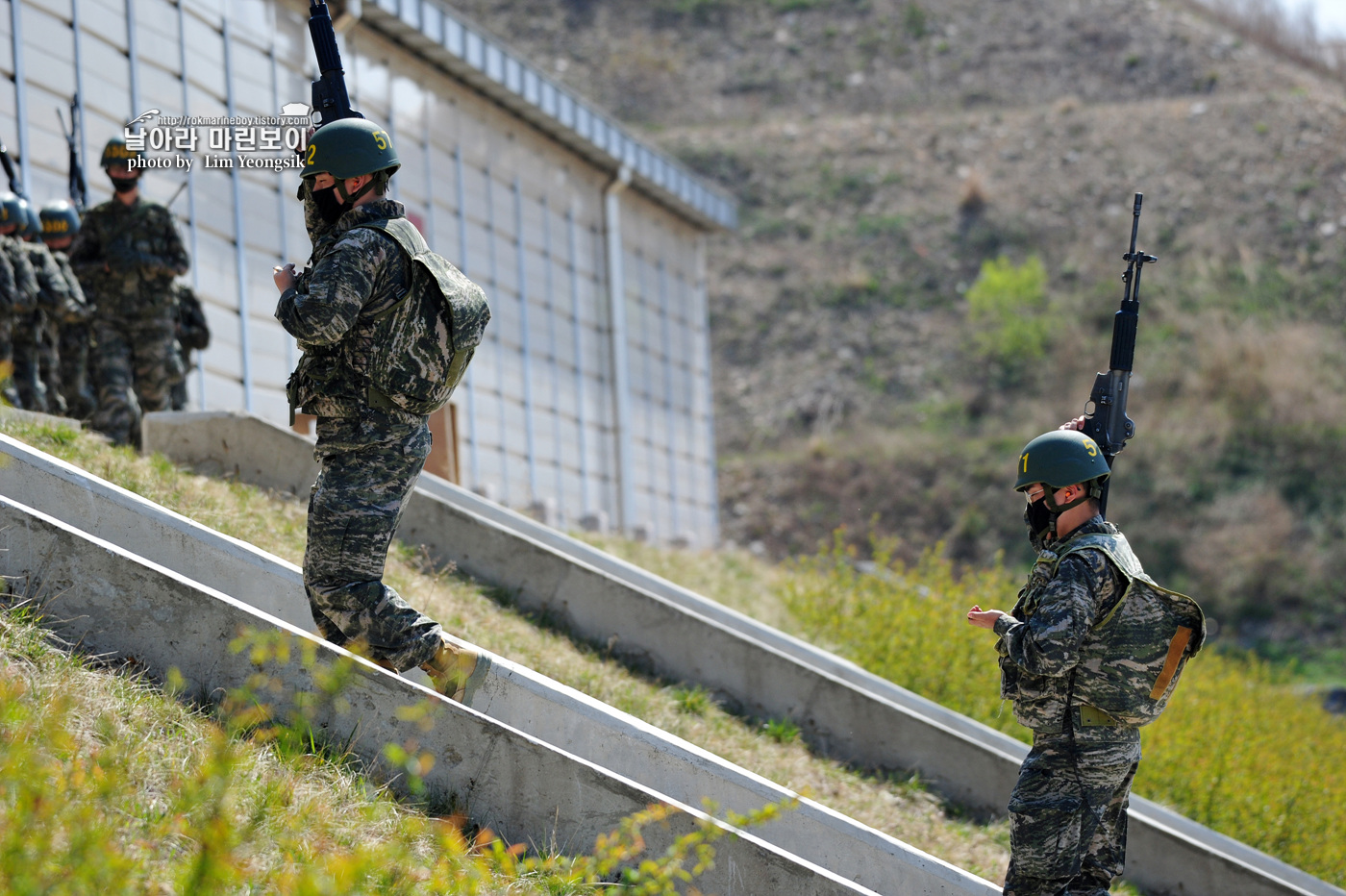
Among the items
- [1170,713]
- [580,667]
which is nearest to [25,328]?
[580,667]

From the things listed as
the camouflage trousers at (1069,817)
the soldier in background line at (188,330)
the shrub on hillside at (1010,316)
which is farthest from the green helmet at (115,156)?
the shrub on hillside at (1010,316)

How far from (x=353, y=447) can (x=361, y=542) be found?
0.36 metres

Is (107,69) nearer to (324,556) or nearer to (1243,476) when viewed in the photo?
(324,556)

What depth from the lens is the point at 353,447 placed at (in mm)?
4887

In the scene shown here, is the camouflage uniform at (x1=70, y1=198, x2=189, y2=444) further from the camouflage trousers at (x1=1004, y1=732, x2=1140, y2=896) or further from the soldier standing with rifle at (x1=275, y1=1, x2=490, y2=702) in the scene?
the camouflage trousers at (x1=1004, y1=732, x2=1140, y2=896)

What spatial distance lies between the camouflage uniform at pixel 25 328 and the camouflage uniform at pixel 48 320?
0.01 metres

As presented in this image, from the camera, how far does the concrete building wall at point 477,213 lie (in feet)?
41.0

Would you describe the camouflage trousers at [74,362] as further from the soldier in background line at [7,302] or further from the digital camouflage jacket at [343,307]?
the digital camouflage jacket at [343,307]

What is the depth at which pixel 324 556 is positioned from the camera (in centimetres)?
479

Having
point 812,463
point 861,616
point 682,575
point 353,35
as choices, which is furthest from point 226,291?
point 812,463

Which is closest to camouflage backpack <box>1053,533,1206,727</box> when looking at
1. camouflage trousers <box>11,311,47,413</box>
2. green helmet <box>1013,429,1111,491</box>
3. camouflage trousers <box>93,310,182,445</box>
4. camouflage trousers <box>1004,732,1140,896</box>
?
camouflage trousers <box>1004,732,1140,896</box>

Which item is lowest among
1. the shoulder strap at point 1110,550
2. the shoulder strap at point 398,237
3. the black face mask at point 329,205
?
the shoulder strap at point 1110,550

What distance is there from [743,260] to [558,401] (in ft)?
105

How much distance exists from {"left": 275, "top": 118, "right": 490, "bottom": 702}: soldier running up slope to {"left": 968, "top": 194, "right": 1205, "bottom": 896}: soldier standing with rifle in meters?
2.06
